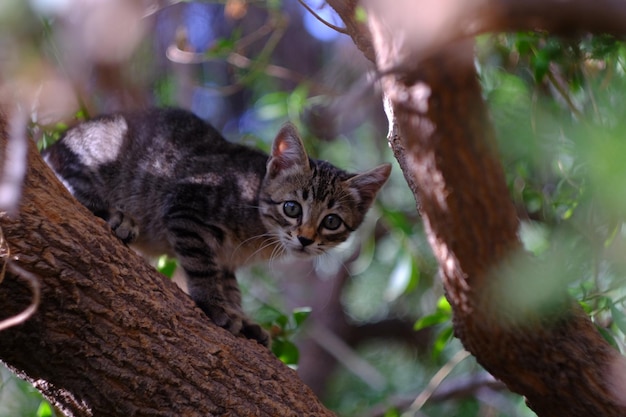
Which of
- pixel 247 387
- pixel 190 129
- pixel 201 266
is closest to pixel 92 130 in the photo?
pixel 190 129

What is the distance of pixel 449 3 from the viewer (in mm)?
1260

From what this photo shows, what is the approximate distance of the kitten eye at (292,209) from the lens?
3.47 meters

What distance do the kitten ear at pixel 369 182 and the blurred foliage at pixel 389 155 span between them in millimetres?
307

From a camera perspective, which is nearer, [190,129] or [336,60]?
[190,129]

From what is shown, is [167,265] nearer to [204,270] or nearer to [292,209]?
[204,270]

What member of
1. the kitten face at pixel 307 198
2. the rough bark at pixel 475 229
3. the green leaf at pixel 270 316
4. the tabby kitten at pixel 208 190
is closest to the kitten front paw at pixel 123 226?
the tabby kitten at pixel 208 190

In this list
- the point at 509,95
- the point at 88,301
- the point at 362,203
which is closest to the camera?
the point at 88,301

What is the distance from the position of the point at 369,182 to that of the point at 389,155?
216 cm

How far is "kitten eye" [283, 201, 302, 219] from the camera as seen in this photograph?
11.4 ft

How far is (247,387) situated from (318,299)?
3.76m

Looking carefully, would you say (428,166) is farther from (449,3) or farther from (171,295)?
(171,295)

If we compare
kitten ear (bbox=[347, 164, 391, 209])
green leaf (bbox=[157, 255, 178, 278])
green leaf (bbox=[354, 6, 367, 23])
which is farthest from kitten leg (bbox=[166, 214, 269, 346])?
green leaf (bbox=[354, 6, 367, 23])

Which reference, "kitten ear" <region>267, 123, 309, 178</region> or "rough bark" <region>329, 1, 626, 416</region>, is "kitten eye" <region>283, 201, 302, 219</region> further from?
"rough bark" <region>329, 1, 626, 416</region>

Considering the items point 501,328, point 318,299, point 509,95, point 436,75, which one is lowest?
point 318,299
